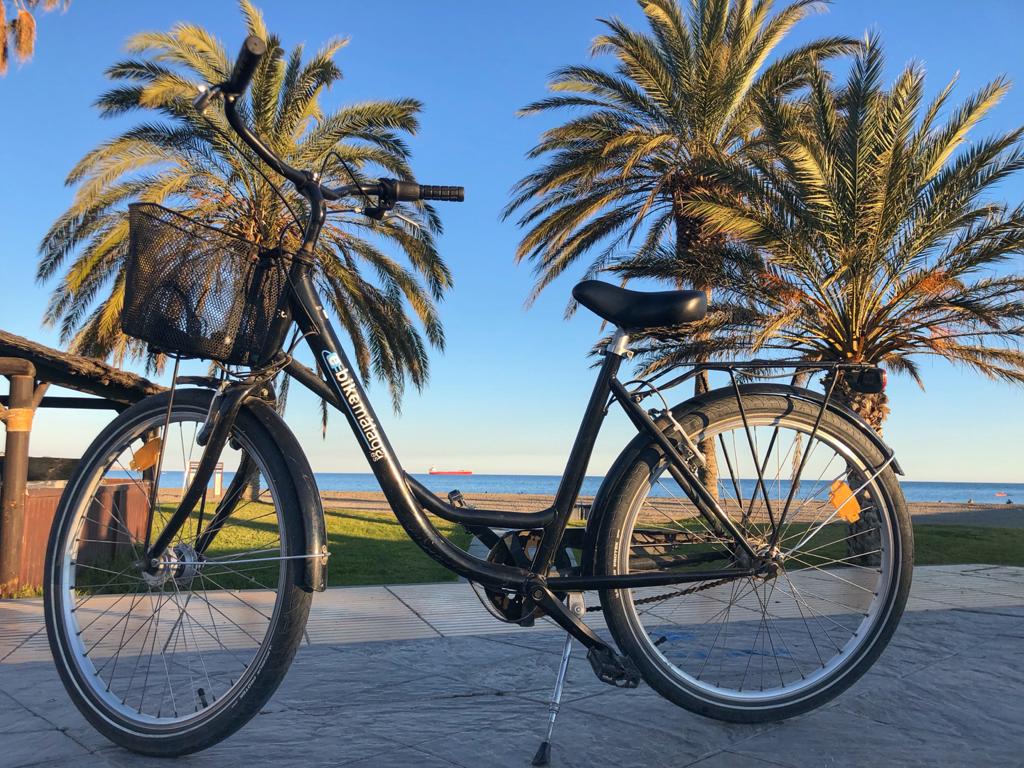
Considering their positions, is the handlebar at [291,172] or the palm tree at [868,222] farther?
the palm tree at [868,222]

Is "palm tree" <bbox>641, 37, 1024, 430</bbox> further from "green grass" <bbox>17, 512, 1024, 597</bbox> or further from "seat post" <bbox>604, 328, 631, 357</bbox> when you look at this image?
"seat post" <bbox>604, 328, 631, 357</bbox>

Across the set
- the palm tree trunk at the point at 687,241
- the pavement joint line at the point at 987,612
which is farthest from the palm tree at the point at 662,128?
the pavement joint line at the point at 987,612

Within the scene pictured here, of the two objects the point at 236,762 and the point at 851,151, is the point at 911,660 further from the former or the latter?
the point at 851,151

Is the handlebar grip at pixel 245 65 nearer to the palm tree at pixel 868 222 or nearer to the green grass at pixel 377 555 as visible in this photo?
the green grass at pixel 377 555

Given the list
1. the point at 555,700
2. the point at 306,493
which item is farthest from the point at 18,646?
the point at 555,700

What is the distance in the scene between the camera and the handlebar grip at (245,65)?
1.77 meters

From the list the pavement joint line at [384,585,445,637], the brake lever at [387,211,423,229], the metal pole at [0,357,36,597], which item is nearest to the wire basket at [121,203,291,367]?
the pavement joint line at [384,585,445,637]

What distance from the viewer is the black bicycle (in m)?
2.05

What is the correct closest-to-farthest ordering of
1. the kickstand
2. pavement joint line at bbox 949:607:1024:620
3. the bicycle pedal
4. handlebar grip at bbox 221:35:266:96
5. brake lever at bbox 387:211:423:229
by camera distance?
handlebar grip at bbox 221:35:266:96 < the kickstand < the bicycle pedal < pavement joint line at bbox 949:607:1024:620 < brake lever at bbox 387:211:423:229

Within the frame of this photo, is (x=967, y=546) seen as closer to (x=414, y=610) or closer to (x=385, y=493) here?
(x=414, y=610)

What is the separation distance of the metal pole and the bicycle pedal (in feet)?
18.4

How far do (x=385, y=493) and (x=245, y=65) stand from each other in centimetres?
111

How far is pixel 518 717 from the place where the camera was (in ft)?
7.82

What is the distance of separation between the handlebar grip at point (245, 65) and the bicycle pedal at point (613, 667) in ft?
5.52
